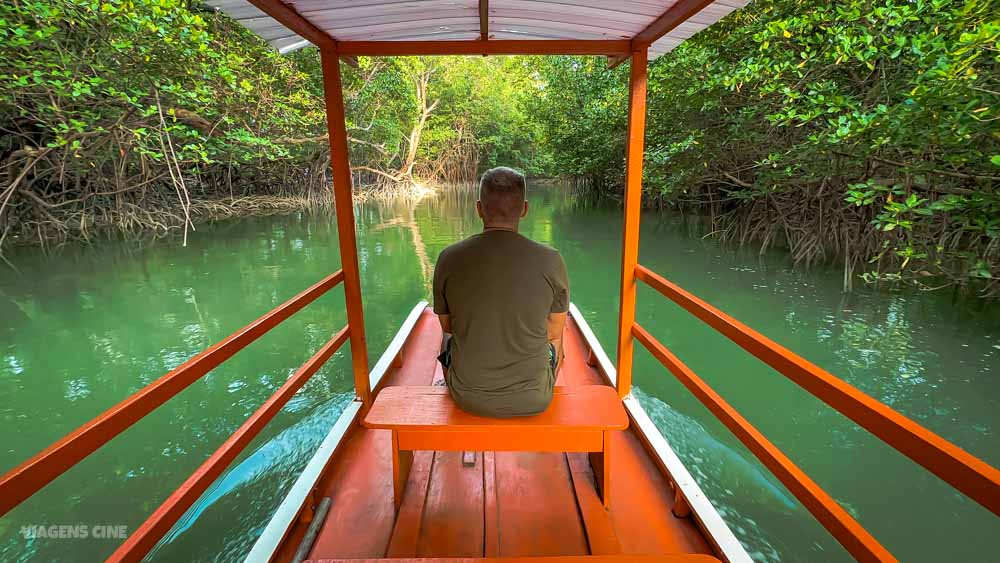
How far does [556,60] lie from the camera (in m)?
18.4

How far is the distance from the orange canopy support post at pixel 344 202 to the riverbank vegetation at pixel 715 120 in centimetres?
245

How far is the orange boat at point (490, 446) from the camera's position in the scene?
1.61 meters

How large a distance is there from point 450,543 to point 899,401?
4859mm

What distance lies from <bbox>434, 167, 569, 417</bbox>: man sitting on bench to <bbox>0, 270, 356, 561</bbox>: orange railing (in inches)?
30.4

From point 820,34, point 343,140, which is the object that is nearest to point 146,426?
point 343,140

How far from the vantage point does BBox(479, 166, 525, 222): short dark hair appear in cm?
169

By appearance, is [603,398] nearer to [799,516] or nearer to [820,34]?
[799,516]

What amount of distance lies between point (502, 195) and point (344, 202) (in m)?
1.17

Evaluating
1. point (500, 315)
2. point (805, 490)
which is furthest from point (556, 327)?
point (805, 490)

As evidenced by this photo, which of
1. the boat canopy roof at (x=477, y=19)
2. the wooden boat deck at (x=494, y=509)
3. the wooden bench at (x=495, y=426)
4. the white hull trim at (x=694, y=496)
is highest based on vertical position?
the boat canopy roof at (x=477, y=19)

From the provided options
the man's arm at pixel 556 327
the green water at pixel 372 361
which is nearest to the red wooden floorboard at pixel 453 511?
the man's arm at pixel 556 327

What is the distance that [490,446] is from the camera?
1.78 m

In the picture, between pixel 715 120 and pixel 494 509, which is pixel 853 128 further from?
pixel 494 509

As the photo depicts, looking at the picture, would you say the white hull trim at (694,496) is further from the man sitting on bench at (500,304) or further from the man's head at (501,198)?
the man's head at (501,198)
